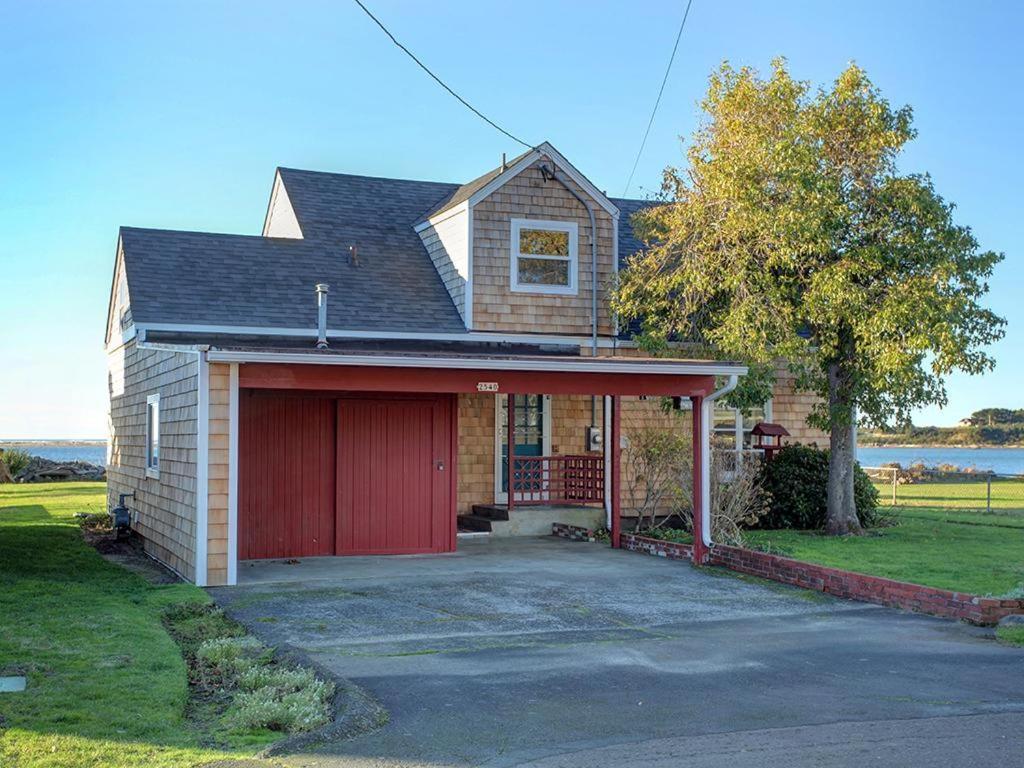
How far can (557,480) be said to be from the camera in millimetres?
17594

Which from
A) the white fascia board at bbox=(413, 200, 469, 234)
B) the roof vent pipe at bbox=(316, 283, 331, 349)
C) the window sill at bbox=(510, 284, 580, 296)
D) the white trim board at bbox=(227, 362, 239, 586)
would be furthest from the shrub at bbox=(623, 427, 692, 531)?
the white trim board at bbox=(227, 362, 239, 586)

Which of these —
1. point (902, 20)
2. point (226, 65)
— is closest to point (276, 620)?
point (226, 65)

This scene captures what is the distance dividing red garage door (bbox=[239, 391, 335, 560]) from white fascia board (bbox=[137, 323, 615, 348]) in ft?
5.59

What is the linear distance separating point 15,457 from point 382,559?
23.0m

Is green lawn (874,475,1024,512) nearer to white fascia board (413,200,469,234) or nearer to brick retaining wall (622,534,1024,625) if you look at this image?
brick retaining wall (622,534,1024,625)

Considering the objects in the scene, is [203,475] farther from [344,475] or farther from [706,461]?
[706,461]

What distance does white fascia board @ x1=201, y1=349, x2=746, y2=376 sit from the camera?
11.7 meters

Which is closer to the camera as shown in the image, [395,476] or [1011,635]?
[1011,635]

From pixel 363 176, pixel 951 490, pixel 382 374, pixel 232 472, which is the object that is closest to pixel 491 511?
pixel 382 374

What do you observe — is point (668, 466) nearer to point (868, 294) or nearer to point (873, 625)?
point (868, 294)

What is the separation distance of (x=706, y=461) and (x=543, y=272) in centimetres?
474

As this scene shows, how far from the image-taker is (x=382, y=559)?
14.4m

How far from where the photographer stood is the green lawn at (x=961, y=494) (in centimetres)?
2471

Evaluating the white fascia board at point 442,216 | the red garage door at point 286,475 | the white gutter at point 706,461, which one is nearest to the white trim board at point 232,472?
the red garage door at point 286,475
